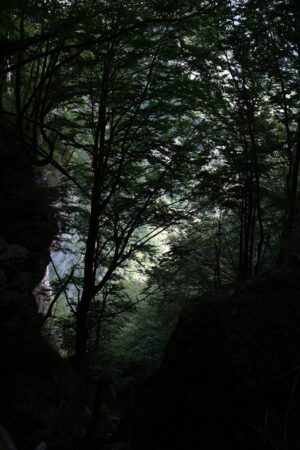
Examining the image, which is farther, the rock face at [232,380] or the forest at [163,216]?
the forest at [163,216]

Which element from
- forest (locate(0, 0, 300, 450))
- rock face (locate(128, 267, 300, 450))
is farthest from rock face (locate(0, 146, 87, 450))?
rock face (locate(128, 267, 300, 450))

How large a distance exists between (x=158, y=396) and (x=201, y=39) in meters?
6.40

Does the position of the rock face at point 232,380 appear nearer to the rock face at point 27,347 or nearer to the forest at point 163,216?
the forest at point 163,216

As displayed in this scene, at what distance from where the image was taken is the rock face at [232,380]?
7.30 ft

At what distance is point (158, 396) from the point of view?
3352mm

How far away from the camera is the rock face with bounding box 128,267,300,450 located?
2225mm

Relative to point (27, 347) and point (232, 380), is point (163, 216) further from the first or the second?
point (232, 380)

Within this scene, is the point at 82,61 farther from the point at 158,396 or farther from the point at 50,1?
the point at 158,396

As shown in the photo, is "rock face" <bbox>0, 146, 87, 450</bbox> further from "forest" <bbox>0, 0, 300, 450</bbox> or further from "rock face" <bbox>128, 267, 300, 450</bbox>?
"rock face" <bbox>128, 267, 300, 450</bbox>

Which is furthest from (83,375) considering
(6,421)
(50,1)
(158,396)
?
(50,1)

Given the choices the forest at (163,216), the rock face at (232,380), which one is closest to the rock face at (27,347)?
the forest at (163,216)

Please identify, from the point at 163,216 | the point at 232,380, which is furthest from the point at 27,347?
the point at 232,380

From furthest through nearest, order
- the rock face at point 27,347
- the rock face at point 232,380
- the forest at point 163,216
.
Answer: the rock face at point 27,347 → the forest at point 163,216 → the rock face at point 232,380

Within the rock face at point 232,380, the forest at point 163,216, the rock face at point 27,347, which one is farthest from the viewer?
the rock face at point 27,347
